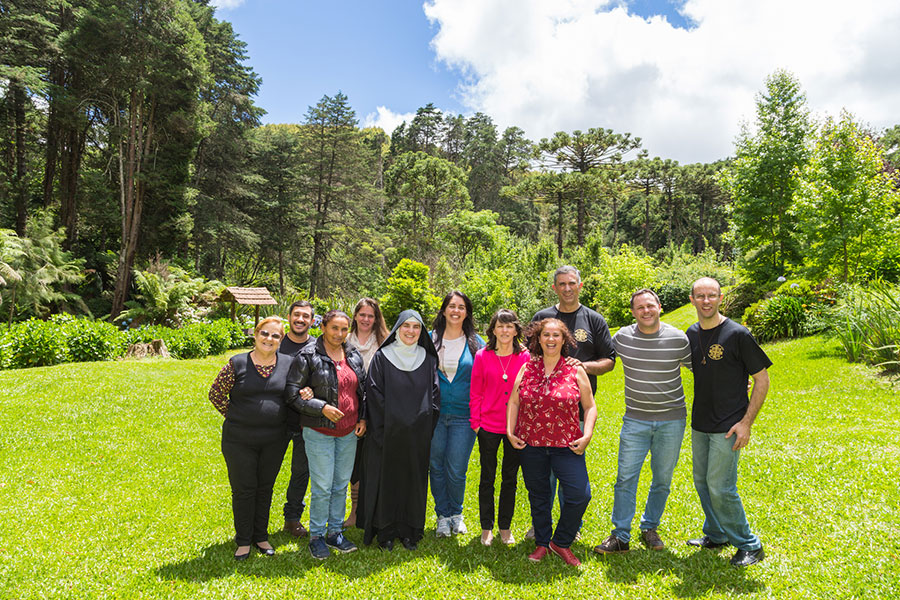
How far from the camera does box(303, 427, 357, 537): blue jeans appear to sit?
3.57m

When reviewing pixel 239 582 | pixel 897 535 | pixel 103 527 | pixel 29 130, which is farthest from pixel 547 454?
pixel 29 130

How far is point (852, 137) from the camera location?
1182cm

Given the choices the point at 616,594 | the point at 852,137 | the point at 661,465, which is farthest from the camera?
the point at 852,137

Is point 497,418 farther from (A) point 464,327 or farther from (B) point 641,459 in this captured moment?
(B) point 641,459

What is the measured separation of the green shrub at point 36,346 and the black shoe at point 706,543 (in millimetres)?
13348

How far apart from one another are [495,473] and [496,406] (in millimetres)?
529

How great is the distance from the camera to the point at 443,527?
397cm

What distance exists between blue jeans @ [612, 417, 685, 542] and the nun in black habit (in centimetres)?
148

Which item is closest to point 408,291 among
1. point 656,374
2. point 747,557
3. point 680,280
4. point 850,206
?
point 680,280

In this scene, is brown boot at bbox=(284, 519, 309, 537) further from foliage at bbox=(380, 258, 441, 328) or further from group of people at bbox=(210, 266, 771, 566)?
foliage at bbox=(380, 258, 441, 328)

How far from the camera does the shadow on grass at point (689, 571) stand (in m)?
3.10

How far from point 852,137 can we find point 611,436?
10.9 meters

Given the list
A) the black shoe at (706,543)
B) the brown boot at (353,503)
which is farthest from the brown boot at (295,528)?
the black shoe at (706,543)

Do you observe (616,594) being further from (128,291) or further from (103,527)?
(128,291)
